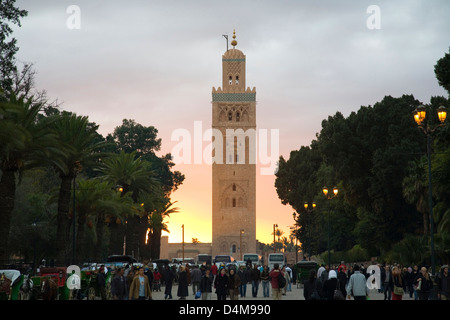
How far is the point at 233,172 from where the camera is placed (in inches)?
4348

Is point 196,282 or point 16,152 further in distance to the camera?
point 196,282

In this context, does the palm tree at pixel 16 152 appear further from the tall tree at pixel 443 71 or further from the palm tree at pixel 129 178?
the tall tree at pixel 443 71

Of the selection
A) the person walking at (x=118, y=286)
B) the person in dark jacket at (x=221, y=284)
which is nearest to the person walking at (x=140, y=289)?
the person walking at (x=118, y=286)

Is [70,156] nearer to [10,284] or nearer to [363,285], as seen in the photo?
[10,284]

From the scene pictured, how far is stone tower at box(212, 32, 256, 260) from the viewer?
109m

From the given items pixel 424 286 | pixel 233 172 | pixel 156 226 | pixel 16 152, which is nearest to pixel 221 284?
pixel 424 286

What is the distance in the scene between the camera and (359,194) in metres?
56.6

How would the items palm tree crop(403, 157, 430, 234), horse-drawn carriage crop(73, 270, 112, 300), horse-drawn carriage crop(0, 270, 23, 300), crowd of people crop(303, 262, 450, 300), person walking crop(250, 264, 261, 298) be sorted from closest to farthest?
crowd of people crop(303, 262, 450, 300) → horse-drawn carriage crop(0, 270, 23, 300) → horse-drawn carriage crop(73, 270, 112, 300) → person walking crop(250, 264, 261, 298) → palm tree crop(403, 157, 430, 234)

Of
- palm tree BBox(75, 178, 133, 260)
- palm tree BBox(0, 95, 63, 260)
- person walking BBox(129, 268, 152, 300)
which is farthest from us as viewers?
palm tree BBox(75, 178, 133, 260)

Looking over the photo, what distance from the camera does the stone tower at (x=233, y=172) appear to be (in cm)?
10931

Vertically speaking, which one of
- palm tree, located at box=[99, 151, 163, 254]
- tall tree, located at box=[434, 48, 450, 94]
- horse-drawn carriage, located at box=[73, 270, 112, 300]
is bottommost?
horse-drawn carriage, located at box=[73, 270, 112, 300]

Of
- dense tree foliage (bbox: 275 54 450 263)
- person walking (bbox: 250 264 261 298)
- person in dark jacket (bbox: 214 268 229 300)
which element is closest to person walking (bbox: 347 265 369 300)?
person in dark jacket (bbox: 214 268 229 300)

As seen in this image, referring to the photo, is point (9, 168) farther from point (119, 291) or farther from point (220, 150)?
point (220, 150)

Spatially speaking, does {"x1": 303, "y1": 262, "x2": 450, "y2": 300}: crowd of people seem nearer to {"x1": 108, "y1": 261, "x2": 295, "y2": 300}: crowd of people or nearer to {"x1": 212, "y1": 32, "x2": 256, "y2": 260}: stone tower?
{"x1": 108, "y1": 261, "x2": 295, "y2": 300}: crowd of people
